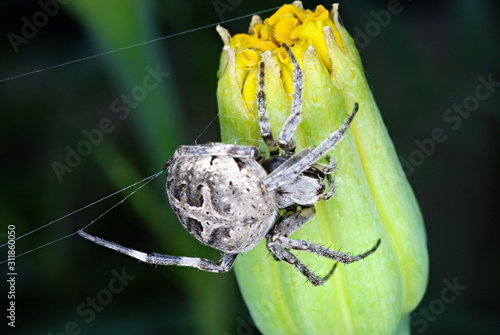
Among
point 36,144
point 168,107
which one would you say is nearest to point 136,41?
point 168,107

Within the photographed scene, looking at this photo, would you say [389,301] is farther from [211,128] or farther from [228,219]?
[211,128]

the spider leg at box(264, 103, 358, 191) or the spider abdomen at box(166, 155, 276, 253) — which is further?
the spider abdomen at box(166, 155, 276, 253)
